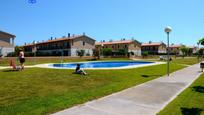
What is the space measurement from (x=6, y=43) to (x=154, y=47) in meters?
62.1

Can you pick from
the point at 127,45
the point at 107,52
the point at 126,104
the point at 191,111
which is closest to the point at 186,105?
the point at 191,111

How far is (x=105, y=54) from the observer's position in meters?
58.4

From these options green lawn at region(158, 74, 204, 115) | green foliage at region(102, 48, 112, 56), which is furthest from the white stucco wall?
green lawn at region(158, 74, 204, 115)

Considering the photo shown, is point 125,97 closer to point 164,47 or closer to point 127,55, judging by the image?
point 127,55

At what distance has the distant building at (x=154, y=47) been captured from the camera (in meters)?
87.7

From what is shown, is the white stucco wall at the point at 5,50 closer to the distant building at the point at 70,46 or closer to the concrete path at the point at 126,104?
the distant building at the point at 70,46

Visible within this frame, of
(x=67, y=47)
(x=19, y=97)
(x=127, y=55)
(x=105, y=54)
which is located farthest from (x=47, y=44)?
(x=19, y=97)

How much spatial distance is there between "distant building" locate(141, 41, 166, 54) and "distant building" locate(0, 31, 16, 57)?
59.7m

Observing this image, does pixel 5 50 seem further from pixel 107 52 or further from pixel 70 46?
pixel 107 52

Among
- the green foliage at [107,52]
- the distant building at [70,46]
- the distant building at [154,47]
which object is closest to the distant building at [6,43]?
the distant building at [70,46]

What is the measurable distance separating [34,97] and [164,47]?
3532 inches

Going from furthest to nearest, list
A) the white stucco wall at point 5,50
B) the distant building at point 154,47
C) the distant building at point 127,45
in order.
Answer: the distant building at point 154,47 → the distant building at point 127,45 → the white stucco wall at point 5,50

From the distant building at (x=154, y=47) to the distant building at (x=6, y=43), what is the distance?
59690mm

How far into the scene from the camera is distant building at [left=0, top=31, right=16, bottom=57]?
41594mm
